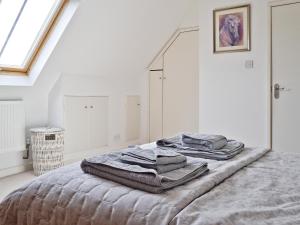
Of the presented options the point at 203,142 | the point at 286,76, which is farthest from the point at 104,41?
the point at 203,142

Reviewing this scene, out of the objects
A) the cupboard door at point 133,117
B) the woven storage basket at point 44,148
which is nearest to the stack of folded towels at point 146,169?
the woven storage basket at point 44,148

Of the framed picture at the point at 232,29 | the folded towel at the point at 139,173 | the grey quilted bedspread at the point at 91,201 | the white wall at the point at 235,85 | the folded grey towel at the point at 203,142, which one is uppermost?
the framed picture at the point at 232,29

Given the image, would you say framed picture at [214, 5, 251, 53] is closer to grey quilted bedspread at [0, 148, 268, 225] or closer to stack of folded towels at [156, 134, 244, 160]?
stack of folded towels at [156, 134, 244, 160]

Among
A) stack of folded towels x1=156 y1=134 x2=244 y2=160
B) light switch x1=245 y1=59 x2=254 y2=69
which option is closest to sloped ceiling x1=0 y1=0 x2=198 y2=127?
light switch x1=245 y1=59 x2=254 y2=69

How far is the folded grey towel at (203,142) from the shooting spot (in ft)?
5.66

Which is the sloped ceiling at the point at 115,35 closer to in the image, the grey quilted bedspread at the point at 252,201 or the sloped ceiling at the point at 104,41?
the sloped ceiling at the point at 104,41

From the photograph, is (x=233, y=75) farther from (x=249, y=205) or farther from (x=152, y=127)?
(x=249, y=205)

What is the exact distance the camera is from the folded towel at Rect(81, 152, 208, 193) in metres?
1.09

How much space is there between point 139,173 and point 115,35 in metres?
2.93

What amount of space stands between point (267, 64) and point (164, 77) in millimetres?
1571

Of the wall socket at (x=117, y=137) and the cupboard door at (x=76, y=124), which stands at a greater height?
the cupboard door at (x=76, y=124)

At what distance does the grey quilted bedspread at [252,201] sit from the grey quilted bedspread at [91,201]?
5 cm

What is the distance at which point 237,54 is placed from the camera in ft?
12.3

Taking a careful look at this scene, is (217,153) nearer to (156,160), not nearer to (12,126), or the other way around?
(156,160)
